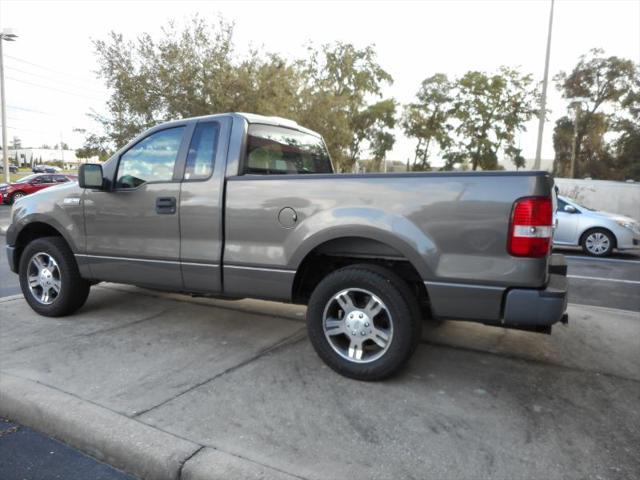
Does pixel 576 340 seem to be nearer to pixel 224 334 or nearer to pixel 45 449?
pixel 224 334

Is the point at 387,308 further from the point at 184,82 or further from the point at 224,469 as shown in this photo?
the point at 184,82

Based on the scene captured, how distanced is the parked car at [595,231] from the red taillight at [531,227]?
29.1ft

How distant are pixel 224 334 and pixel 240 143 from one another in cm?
167

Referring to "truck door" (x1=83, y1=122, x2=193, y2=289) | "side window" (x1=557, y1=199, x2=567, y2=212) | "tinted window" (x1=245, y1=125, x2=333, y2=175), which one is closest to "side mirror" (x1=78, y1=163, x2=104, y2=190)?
"truck door" (x1=83, y1=122, x2=193, y2=289)

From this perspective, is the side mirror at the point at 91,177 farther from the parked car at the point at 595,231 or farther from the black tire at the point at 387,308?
the parked car at the point at 595,231

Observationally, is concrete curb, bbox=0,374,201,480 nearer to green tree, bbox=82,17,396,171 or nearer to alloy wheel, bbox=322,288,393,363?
alloy wheel, bbox=322,288,393,363

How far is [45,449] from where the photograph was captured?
264cm

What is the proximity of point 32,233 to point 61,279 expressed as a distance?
2.48 ft

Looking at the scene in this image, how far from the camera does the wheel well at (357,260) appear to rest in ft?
11.1

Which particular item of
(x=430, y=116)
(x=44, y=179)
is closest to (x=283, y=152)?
(x=44, y=179)

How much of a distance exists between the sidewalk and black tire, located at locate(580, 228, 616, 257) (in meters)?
7.17

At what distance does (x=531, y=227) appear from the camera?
2.80 meters

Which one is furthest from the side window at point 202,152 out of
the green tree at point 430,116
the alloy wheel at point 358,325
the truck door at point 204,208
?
the green tree at point 430,116

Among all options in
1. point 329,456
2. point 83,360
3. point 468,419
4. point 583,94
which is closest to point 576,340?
point 468,419
